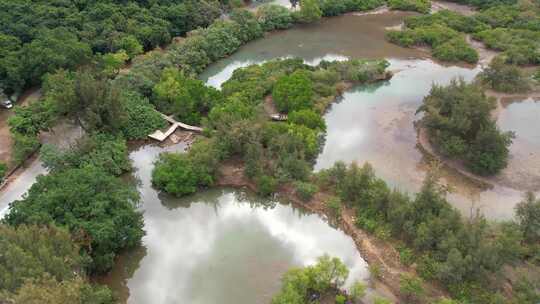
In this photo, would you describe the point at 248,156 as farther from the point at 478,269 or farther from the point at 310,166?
the point at 478,269

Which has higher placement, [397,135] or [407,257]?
[407,257]

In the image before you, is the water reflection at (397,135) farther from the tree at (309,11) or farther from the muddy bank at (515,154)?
the tree at (309,11)

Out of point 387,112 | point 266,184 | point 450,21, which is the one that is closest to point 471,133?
point 387,112

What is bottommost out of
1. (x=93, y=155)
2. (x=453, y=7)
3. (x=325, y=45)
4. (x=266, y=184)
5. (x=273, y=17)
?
(x=325, y=45)

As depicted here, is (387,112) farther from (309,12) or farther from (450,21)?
(309,12)

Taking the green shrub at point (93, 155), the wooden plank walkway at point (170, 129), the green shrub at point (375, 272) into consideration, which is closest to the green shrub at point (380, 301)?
the green shrub at point (375, 272)

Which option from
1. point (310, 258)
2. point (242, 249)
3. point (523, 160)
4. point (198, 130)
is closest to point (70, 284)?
point (242, 249)

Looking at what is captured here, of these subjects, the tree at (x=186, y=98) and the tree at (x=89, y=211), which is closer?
the tree at (x=89, y=211)
